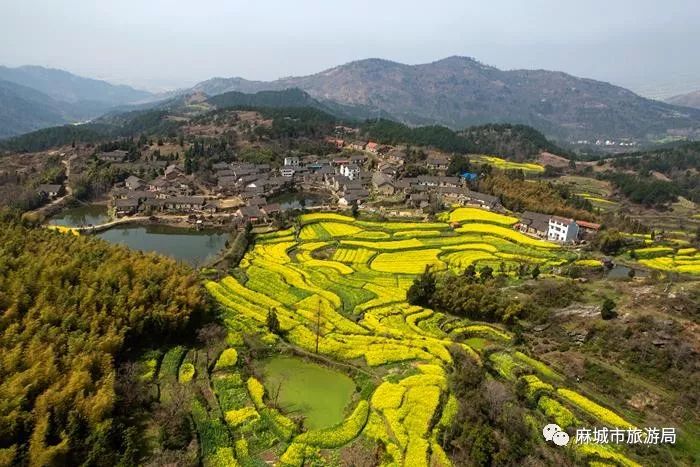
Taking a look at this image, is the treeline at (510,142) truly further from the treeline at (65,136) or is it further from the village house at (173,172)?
the treeline at (65,136)

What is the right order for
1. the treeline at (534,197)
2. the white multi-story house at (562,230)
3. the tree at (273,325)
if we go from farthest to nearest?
the treeline at (534,197) < the white multi-story house at (562,230) < the tree at (273,325)

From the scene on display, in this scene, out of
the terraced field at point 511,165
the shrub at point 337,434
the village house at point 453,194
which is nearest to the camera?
the shrub at point 337,434

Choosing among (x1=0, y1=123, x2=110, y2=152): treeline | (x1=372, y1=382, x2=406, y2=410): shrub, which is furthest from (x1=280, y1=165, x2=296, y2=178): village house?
(x1=372, y1=382, x2=406, y2=410): shrub

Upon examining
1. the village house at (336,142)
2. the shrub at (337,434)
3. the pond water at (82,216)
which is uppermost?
the village house at (336,142)

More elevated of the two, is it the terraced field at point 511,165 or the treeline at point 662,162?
the treeline at point 662,162

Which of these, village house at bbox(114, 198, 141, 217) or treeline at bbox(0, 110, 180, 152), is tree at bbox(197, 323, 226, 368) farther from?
treeline at bbox(0, 110, 180, 152)

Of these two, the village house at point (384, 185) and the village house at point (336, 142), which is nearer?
the village house at point (384, 185)

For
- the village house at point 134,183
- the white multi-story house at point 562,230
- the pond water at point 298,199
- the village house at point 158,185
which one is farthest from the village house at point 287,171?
the white multi-story house at point 562,230
